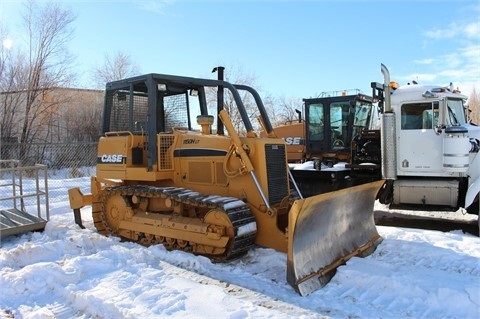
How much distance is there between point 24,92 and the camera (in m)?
20.9

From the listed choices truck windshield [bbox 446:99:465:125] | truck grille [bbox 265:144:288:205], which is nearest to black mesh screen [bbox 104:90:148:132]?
truck grille [bbox 265:144:288:205]

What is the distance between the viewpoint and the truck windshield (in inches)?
337

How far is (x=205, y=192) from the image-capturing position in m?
6.45

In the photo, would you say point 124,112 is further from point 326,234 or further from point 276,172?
point 326,234

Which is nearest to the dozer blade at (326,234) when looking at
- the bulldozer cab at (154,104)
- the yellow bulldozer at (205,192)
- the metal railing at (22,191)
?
the yellow bulldozer at (205,192)

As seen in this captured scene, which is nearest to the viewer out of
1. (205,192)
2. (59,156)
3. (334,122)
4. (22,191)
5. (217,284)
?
(217,284)

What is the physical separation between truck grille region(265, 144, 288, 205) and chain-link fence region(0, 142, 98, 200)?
1180cm

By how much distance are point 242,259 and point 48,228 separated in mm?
3795

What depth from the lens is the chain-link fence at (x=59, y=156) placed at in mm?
16406

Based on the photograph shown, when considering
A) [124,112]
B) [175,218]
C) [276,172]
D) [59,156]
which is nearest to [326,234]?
[276,172]

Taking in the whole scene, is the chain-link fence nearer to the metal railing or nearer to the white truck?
the metal railing

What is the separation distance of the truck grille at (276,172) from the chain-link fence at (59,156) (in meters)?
11.8

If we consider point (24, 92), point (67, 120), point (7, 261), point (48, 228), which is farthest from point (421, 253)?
point (67, 120)

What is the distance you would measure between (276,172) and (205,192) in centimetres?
117
